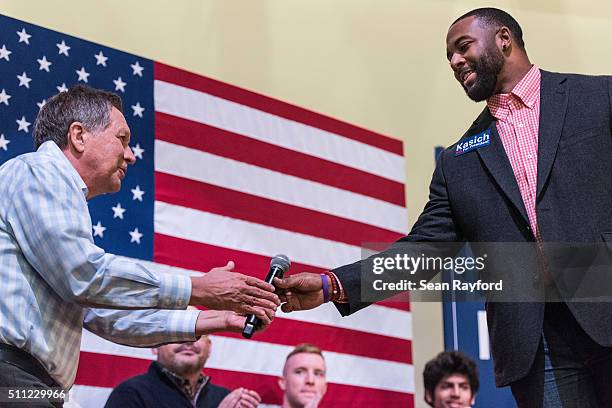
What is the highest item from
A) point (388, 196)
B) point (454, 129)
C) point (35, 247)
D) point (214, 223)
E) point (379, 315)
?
point (454, 129)

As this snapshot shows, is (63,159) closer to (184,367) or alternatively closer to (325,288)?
(325,288)

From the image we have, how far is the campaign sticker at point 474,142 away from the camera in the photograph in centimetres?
280

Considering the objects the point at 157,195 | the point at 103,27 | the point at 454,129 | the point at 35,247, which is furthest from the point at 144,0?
the point at 35,247

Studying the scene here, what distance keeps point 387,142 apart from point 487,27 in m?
2.92

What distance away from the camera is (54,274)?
2334 millimetres

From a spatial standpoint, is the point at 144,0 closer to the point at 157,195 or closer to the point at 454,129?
the point at 157,195

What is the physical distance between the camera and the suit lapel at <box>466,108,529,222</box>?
8.57 ft

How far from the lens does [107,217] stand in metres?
4.51

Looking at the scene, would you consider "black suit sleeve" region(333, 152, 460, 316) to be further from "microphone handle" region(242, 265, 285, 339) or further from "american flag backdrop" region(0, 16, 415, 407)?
"american flag backdrop" region(0, 16, 415, 407)

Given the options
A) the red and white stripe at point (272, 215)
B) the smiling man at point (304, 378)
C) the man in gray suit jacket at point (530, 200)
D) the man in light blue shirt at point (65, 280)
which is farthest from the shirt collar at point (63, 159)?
the smiling man at point (304, 378)

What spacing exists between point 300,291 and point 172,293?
70cm

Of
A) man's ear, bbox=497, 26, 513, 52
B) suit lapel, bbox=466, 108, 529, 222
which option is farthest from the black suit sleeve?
man's ear, bbox=497, 26, 513, 52

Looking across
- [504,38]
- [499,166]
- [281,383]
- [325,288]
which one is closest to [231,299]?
[325,288]

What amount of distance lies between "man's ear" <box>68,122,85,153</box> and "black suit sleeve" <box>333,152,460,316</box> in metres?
0.93
